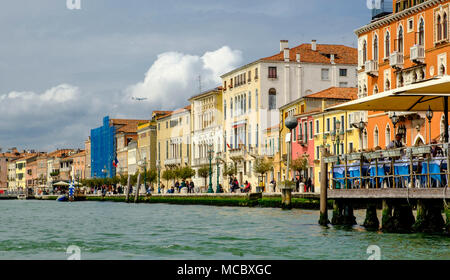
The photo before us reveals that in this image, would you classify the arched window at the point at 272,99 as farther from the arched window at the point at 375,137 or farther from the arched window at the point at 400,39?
the arched window at the point at 400,39

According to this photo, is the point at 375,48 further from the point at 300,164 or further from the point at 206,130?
the point at 206,130

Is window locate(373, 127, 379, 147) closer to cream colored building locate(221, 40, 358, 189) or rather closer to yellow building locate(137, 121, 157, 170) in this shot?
cream colored building locate(221, 40, 358, 189)

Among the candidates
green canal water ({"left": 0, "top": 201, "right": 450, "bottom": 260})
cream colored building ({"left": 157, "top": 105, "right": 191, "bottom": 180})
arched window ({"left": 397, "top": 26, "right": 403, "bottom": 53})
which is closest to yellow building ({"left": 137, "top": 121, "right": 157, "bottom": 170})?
cream colored building ({"left": 157, "top": 105, "right": 191, "bottom": 180})

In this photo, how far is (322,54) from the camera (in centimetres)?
7644

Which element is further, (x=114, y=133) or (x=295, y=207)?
(x=114, y=133)

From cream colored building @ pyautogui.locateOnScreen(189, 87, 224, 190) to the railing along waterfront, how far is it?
5917 centimetres

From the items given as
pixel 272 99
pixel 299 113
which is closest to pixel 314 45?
pixel 272 99

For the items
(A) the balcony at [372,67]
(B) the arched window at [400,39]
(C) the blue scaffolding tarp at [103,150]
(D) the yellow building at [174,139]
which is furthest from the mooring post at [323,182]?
(C) the blue scaffolding tarp at [103,150]

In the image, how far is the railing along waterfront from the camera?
18.0 m
